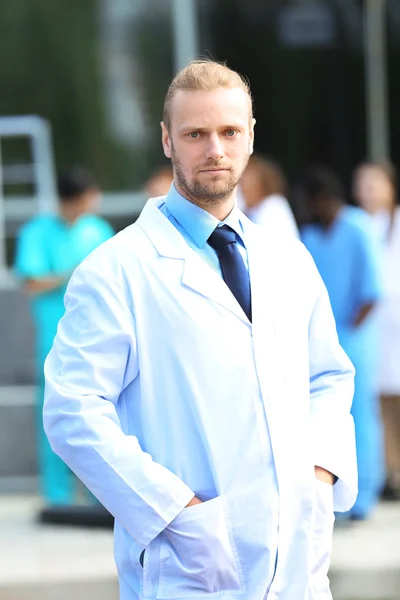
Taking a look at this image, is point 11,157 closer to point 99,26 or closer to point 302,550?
point 99,26

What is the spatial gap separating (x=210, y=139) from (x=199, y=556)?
79 cm

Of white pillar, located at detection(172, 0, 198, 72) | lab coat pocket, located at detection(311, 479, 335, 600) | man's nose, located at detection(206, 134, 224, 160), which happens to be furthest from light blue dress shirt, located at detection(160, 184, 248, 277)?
white pillar, located at detection(172, 0, 198, 72)

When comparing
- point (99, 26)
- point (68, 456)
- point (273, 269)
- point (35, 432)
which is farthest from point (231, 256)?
point (99, 26)

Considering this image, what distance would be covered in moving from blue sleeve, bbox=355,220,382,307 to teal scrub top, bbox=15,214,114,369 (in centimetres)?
128

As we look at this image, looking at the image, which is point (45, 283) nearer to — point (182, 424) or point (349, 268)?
point (349, 268)

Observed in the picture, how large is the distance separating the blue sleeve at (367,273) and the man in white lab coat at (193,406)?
3.56m

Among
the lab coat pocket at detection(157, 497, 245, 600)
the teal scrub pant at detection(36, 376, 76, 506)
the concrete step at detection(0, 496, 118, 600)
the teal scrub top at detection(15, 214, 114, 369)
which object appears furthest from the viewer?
the teal scrub pant at detection(36, 376, 76, 506)

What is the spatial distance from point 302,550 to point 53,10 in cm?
739

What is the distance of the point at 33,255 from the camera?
6.61 metres

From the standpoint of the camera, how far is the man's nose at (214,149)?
8.37 ft

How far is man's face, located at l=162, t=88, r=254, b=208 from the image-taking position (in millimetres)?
2561

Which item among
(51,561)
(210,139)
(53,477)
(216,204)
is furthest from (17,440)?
(210,139)

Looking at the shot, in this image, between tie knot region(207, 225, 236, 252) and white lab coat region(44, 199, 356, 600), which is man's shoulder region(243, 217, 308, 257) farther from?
white lab coat region(44, 199, 356, 600)

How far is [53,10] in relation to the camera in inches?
370
